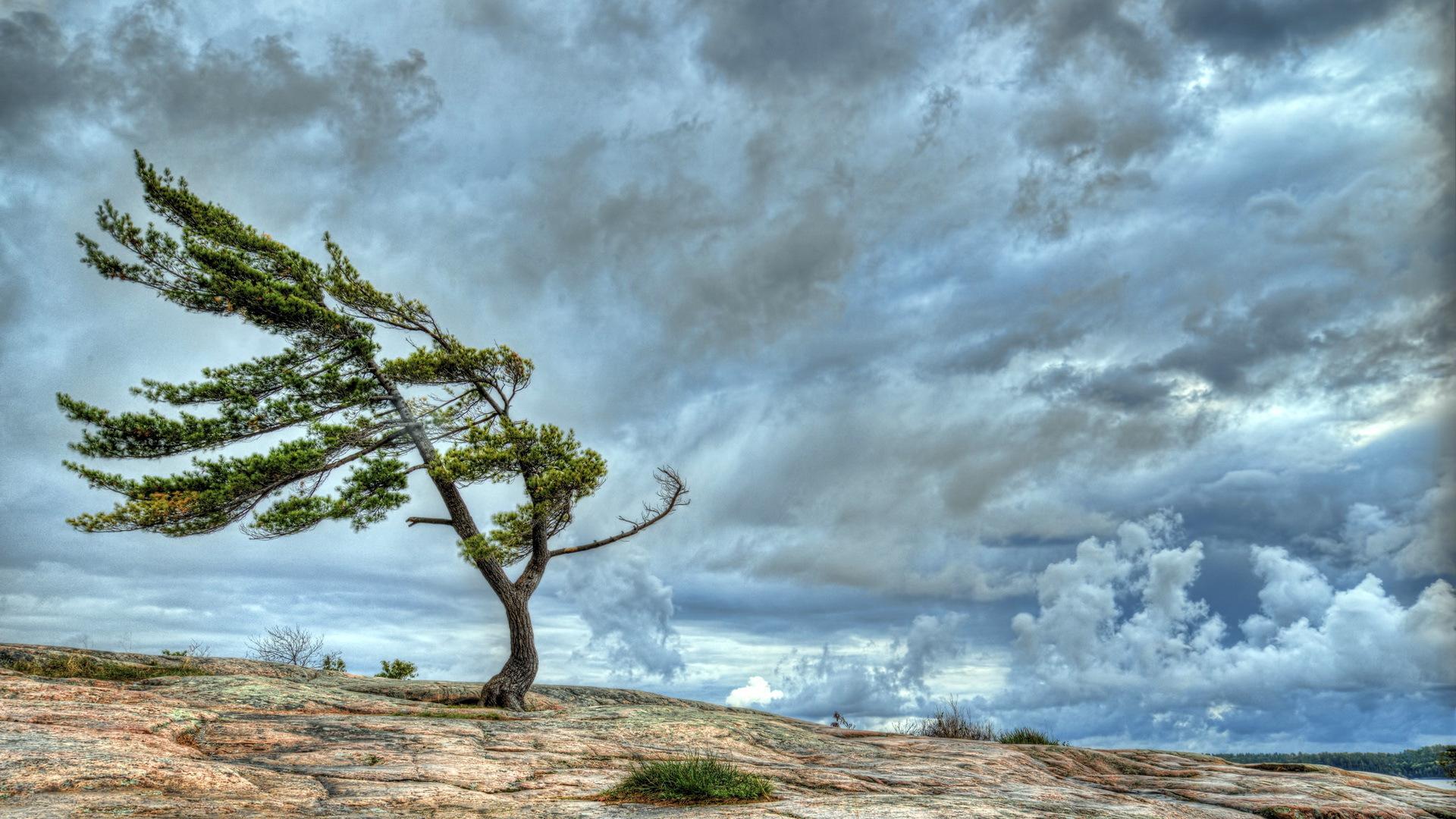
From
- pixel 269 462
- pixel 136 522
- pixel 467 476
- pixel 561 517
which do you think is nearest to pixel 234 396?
pixel 269 462

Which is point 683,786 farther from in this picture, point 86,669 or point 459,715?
point 86,669

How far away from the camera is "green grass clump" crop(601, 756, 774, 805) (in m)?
10.2

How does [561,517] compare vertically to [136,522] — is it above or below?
above

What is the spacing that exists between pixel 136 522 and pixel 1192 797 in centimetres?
2226

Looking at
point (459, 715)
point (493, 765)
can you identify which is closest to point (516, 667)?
point (459, 715)

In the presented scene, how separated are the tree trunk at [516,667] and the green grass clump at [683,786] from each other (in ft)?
39.8

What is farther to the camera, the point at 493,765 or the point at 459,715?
the point at 459,715

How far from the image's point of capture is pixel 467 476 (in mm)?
22594

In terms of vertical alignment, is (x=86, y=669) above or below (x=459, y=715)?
above

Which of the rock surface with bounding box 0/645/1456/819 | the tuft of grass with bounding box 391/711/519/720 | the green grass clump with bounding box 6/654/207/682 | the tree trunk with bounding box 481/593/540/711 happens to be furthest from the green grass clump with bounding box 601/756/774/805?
the green grass clump with bounding box 6/654/207/682

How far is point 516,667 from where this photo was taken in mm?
22516

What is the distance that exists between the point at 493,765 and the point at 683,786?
281 centimetres

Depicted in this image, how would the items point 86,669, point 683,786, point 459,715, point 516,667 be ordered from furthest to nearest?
point 516,667 < point 86,669 < point 459,715 < point 683,786

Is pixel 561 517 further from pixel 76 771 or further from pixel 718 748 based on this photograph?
pixel 76 771
